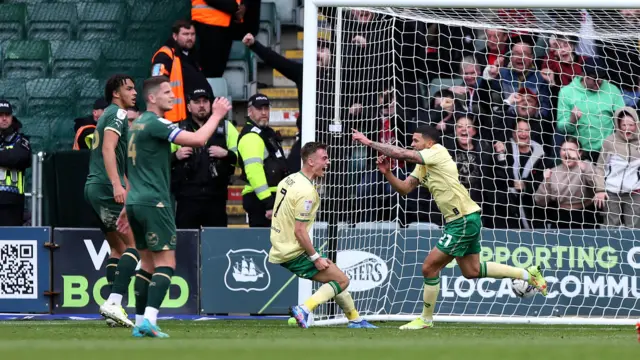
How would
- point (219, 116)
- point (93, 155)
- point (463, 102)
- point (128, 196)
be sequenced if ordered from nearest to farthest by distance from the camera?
point (219, 116), point (128, 196), point (93, 155), point (463, 102)

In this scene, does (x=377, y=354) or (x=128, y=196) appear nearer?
(x=377, y=354)

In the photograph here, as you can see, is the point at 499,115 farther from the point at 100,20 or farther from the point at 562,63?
the point at 100,20

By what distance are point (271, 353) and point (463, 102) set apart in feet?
25.2

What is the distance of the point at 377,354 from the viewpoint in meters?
6.07

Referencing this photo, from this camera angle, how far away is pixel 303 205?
10648 millimetres

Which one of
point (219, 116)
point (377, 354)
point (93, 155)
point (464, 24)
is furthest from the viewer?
point (464, 24)

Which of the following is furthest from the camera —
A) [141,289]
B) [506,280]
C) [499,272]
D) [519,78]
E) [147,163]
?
[519,78]

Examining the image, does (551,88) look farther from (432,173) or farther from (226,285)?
(226,285)

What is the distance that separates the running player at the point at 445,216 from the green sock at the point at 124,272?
240 cm

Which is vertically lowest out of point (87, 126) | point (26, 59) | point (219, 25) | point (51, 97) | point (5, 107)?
point (87, 126)

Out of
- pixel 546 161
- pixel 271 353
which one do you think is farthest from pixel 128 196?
pixel 546 161

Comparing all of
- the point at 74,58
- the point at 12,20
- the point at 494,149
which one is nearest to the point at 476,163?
the point at 494,149

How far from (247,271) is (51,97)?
14.2 ft

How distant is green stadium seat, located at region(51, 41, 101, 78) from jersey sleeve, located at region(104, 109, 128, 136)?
219 inches
